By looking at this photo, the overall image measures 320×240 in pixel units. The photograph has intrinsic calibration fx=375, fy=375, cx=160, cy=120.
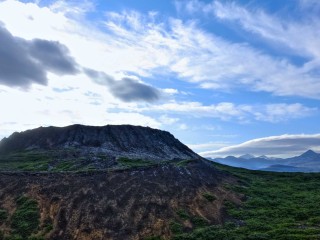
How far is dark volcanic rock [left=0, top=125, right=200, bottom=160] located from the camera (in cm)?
13450

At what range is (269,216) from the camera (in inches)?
2175

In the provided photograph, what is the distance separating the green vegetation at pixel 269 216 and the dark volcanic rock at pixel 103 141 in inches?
2385

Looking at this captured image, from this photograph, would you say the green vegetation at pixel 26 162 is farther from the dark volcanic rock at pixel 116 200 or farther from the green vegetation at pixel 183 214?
the green vegetation at pixel 183 214

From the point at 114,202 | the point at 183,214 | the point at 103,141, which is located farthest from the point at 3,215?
the point at 103,141

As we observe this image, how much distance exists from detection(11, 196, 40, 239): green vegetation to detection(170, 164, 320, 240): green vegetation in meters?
19.2

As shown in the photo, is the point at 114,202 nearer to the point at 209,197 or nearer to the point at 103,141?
the point at 209,197

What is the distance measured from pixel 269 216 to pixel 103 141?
9205 centimetres

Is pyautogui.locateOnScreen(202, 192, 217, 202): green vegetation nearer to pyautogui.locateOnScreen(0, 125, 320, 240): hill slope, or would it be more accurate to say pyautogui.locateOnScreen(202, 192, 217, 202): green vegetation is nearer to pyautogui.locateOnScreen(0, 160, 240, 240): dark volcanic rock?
pyautogui.locateOnScreen(0, 125, 320, 240): hill slope

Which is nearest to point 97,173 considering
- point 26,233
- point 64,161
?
point 26,233

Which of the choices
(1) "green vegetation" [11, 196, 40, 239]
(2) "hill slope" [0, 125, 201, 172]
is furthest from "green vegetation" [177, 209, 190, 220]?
(2) "hill slope" [0, 125, 201, 172]

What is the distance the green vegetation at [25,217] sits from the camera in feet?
162

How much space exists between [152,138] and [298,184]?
75933 millimetres

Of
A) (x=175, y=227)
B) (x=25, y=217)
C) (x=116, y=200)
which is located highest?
(x=116, y=200)

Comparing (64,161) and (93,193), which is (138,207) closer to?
(93,193)
